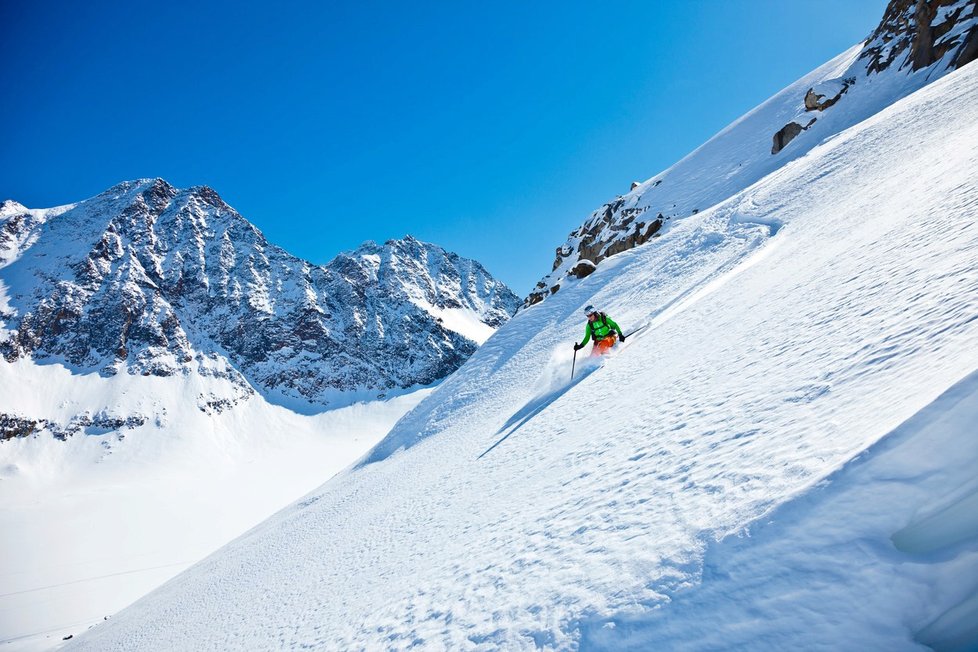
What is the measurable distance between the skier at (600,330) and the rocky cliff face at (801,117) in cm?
1230

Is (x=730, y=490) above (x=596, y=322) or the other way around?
the other way around

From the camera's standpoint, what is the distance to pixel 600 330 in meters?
11.4

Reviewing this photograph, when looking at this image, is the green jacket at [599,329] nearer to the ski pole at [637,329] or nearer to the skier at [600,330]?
the skier at [600,330]

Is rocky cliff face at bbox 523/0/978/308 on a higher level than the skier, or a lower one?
higher

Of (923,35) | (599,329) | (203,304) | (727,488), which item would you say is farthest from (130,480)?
(923,35)

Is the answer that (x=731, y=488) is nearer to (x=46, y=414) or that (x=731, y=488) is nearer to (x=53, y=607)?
(x=53, y=607)

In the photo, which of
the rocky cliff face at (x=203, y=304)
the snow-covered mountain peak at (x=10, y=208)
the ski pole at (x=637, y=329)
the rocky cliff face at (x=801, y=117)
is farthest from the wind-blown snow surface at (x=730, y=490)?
the snow-covered mountain peak at (x=10, y=208)

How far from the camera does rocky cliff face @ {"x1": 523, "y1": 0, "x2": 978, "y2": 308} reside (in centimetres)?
2284

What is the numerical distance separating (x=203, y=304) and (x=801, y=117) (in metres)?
145

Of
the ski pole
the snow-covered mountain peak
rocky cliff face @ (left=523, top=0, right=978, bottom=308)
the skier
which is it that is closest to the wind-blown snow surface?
the ski pole

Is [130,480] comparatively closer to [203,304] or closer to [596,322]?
[203,304]

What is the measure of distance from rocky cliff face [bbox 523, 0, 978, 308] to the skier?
484 inches

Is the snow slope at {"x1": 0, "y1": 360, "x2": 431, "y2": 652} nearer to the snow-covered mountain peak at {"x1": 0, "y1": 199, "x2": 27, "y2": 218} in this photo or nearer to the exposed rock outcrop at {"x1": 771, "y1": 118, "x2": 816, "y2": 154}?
the snow-covered mountain peak at {"x1": 0, "y1": 199, "x2": 27, "y2": 218}

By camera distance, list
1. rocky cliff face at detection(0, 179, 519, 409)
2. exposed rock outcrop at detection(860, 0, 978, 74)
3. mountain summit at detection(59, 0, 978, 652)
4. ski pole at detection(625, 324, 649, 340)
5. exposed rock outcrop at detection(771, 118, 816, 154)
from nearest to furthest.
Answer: mountain summit at detection(59, 0, 978, 652) < ski pole at detection(625, 324, 649, 340) < exposed rock outcrop at detection(860, 0, 978, 74) < exposed rock outcrop at detection(771, 118, 816, 154) < rocky cliff face at detection(0, 179, 519, 409)
